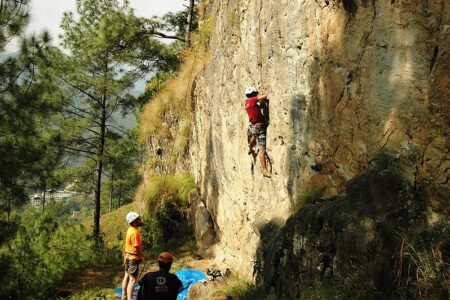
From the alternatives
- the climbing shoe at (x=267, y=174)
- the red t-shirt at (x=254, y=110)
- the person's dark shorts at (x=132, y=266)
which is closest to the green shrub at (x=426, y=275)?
the climbing shoe at (x=267, y=174)

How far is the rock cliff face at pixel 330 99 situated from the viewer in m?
5.43

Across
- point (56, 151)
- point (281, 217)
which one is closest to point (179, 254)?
point (56, 151)

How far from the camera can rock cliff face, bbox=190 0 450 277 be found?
17.8 feet

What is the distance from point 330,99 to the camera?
6.91m

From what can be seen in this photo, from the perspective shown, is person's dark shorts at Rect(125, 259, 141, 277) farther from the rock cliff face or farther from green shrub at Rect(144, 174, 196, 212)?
green shrub at Rect(144, 174, 196, 212)

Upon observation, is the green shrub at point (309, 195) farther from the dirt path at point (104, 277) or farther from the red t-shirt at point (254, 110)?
the dirt path at point (104, 277)

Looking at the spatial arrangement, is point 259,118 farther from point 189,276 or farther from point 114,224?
point 114,224

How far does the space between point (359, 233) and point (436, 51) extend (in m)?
2.40

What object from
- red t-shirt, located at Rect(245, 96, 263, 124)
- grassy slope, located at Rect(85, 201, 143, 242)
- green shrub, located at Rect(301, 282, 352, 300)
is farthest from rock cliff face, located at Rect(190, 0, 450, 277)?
grassy slope, located at Rect(85, 201, 143, 242)

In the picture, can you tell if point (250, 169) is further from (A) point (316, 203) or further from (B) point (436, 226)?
(B) point (436, 226)

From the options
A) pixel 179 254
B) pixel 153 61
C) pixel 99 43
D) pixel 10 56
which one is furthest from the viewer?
pixel 153 61

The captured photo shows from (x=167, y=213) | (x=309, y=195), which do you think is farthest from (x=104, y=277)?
(x=309, y=195)

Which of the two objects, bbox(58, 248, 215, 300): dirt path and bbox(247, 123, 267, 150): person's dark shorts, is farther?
bbox(58, 248, 215, 300): dirt path

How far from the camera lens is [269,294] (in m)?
6.89
